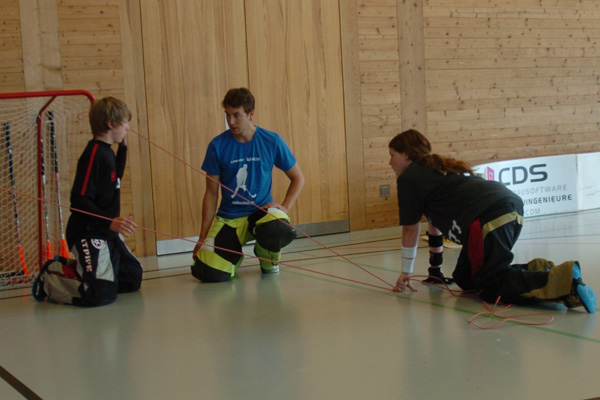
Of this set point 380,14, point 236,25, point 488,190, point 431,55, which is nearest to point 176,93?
point 236,25

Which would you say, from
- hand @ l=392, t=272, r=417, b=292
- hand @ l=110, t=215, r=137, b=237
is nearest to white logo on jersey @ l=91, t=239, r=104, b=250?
hand @ l=110, t=215, r=137, b=237

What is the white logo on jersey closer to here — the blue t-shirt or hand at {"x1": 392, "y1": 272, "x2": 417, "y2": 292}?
the blue t-shirt

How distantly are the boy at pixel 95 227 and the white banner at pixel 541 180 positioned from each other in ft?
11.8

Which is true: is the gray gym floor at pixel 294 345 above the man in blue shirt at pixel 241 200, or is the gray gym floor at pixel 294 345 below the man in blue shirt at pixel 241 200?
below

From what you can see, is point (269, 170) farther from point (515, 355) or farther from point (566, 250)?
point (515, 355)

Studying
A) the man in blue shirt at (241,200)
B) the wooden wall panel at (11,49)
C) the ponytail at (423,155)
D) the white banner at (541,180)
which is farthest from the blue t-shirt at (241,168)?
the white banner at (541,180)

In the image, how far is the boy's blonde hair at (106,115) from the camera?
3572 mm

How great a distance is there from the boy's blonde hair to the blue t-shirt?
0.74 meters

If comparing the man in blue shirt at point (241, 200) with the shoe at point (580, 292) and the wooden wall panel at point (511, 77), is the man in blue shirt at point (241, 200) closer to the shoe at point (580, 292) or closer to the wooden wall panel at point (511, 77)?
the shoe at point (580, 292)

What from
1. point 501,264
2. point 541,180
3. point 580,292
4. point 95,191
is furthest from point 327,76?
point 580,292

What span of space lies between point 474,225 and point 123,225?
1642 millimetres

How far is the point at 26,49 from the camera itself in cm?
483

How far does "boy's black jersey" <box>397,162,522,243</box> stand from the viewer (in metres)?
3.19

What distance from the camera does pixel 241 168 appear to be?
4.22 meters
